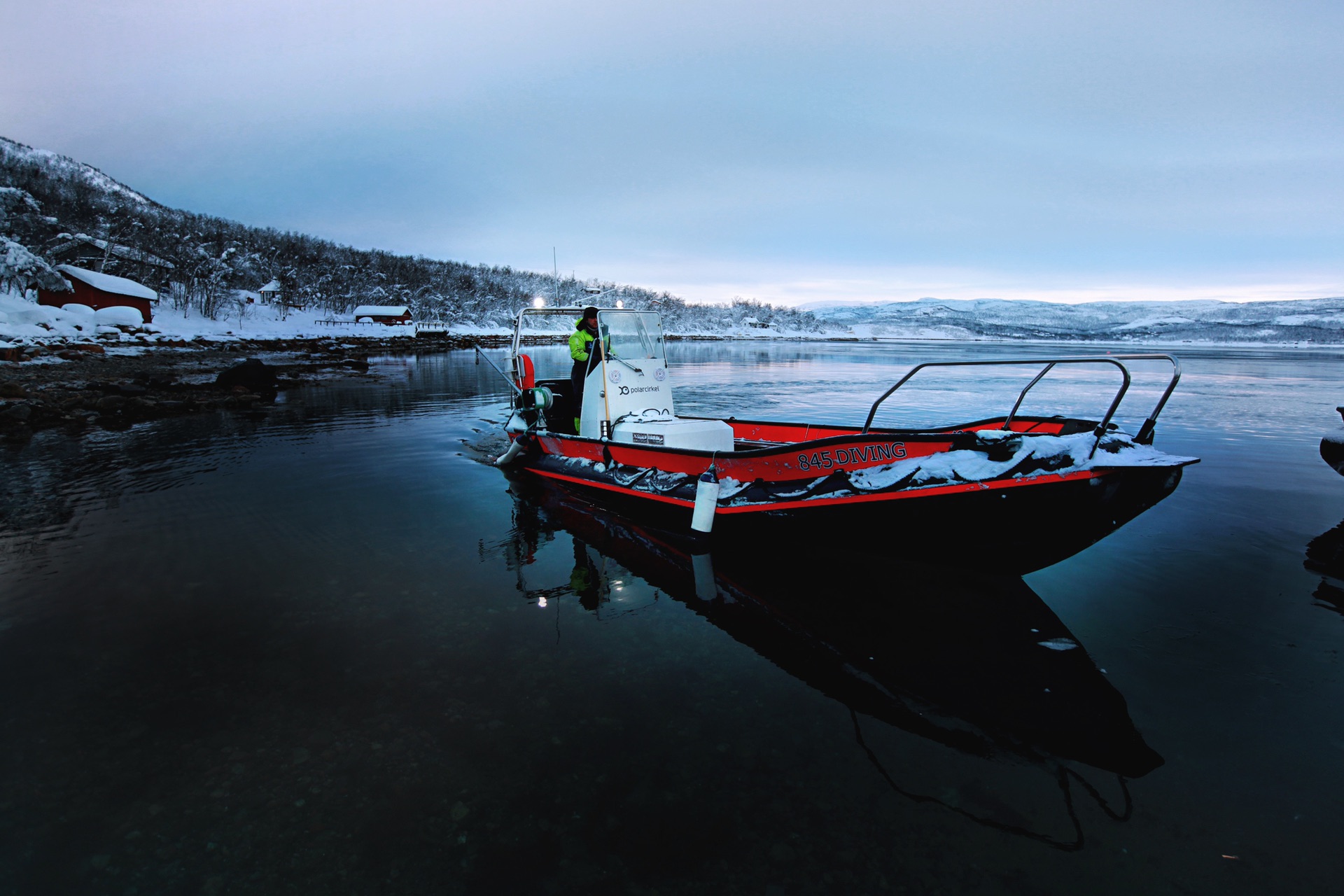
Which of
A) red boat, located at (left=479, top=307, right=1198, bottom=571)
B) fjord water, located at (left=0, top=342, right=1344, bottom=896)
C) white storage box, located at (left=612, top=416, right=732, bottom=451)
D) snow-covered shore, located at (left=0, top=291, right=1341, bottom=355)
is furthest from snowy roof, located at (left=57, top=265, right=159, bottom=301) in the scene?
white storage box, located at (left=612, top=416, right=732, bottom=451)

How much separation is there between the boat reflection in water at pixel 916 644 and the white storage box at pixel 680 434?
1353mm

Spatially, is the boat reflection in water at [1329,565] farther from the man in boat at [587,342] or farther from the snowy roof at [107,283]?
the snowy roof at [107,283]

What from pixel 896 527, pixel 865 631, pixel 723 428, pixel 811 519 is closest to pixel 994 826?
pixel 865 631

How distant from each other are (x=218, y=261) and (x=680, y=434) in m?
85.6

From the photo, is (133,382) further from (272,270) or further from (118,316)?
(272,270)

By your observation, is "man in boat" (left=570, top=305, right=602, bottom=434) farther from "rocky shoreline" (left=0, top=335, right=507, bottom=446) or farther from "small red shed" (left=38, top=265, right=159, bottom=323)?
"small red shed" (left=38, top=265, right=159, bottom=323)

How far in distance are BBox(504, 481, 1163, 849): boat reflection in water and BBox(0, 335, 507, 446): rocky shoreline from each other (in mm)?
13156

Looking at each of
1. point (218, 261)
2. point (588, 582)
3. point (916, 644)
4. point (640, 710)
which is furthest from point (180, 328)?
point (916, 644)

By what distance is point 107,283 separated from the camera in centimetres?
4556

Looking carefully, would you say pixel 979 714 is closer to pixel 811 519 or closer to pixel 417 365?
pixel 811 519

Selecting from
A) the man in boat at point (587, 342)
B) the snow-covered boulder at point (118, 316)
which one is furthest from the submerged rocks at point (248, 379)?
the snow-covered boulder at point (118, 316)

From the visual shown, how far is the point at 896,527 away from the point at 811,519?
2.79 ft

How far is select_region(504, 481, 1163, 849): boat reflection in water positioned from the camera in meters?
3.66

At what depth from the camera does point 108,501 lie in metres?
8.12
